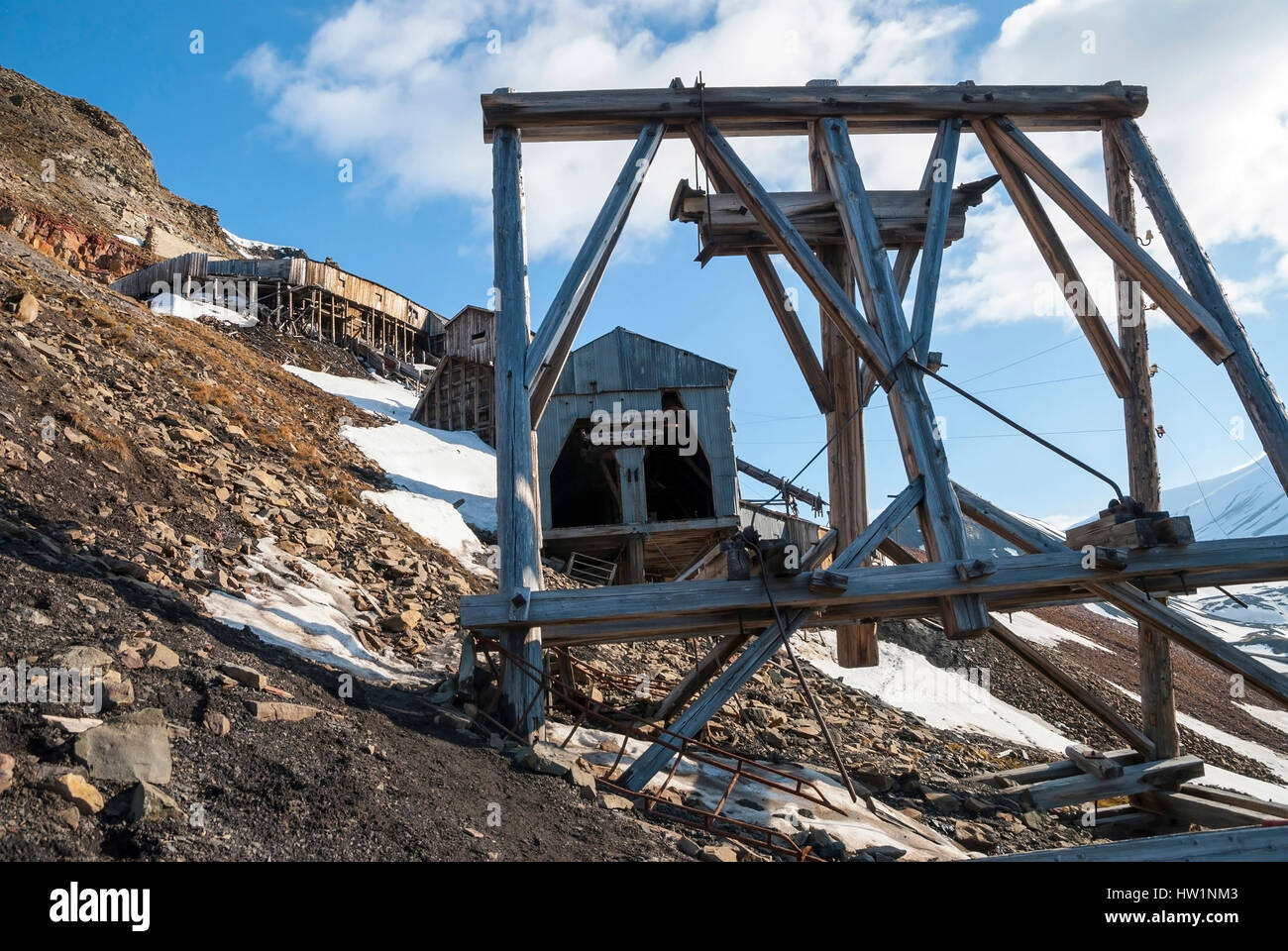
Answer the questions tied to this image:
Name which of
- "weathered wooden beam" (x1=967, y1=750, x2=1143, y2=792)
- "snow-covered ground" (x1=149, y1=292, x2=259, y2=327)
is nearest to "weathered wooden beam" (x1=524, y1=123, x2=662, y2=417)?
"weathered wooden beam" (x1=967, y1=750, x2=1143, y2=792)

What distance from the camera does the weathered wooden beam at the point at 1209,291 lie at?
335 inches

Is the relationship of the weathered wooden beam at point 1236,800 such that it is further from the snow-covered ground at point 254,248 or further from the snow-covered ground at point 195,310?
the snow-covered ground at point 254,248

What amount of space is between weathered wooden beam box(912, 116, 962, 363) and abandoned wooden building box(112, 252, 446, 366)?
3502 cm

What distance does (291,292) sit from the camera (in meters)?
43.0

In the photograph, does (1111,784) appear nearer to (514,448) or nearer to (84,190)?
(514,448)

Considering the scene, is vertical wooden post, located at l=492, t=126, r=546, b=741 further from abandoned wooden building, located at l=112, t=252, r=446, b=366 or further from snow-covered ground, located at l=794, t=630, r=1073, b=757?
abandoned wooden building, located at l=112, t=252, r=446, b=366

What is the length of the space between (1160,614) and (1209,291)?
126 inches

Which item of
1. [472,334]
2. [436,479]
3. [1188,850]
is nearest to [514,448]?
[1188,850]

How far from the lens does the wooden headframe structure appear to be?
24.8 ft

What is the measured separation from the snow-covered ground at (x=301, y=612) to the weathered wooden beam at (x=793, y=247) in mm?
5135

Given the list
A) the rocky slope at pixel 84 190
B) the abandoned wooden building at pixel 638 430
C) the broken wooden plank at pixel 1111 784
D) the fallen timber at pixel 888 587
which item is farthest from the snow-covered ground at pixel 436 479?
the rocky slope at pixel 84 190

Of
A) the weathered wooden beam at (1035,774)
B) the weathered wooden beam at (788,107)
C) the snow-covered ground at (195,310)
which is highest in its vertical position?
the snow-covered ground at (195,310)

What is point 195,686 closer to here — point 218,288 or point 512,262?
point 512,262
